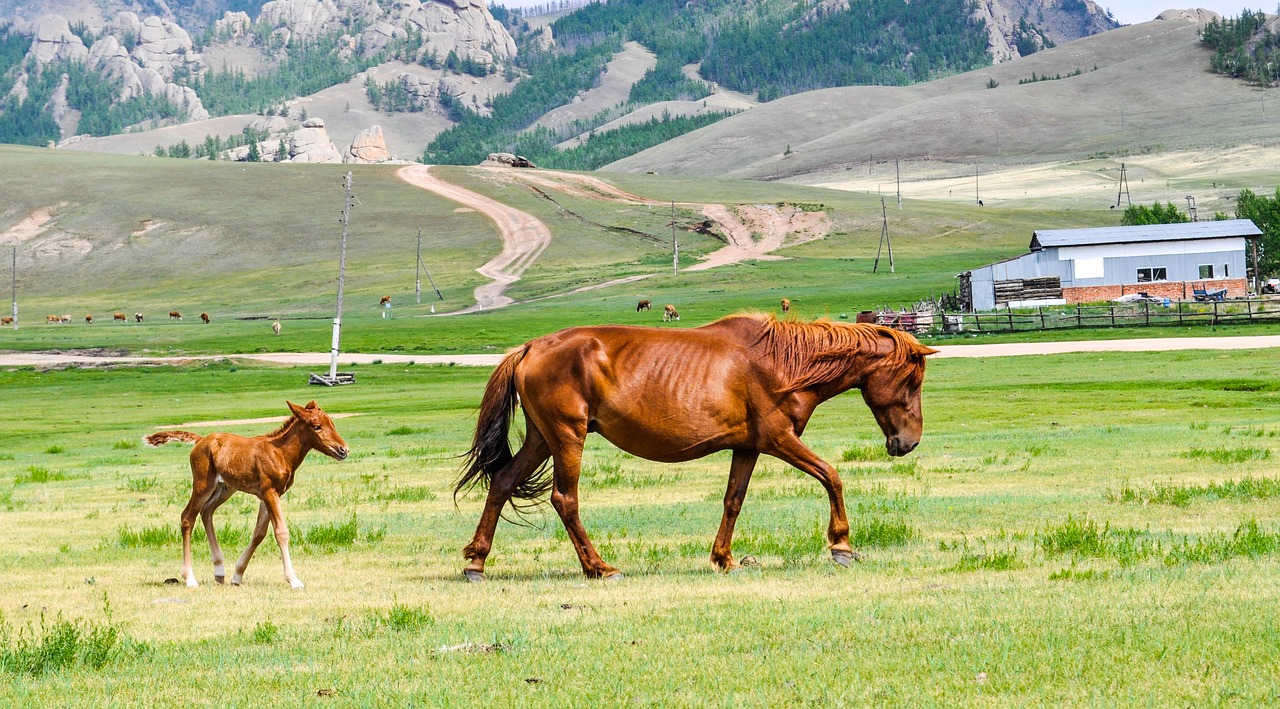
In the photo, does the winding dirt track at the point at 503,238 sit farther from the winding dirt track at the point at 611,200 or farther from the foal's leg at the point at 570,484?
the foal's leg at the point at 570,484

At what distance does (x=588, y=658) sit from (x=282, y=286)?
12429cm

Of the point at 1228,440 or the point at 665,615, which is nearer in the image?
the point at 665,615

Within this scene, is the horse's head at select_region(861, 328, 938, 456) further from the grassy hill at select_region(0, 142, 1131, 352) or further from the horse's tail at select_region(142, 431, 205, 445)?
the grassy hill at select_region(0, 142, 1131, 352)

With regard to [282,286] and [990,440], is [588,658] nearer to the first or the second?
[990,440]

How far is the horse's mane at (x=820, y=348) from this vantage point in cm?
1223

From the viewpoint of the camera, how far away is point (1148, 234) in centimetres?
8838

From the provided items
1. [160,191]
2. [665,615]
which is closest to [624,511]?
[665,615]

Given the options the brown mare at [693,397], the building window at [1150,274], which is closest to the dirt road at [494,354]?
the building window at [1150,274]

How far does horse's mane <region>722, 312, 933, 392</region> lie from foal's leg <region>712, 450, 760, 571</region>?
0.81m

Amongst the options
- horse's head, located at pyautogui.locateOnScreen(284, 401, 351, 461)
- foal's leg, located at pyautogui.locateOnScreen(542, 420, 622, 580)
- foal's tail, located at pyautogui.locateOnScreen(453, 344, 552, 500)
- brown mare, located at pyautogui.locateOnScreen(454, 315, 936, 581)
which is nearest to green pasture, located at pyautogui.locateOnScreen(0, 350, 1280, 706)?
foal's leg, located at pyautogui.locateOnScreen(542, 420, 622, 580)

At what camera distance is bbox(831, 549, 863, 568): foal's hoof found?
1168 centimetres

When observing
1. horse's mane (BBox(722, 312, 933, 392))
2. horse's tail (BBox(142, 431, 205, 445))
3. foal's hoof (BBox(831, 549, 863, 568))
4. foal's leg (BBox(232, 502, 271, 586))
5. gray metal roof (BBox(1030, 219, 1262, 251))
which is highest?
gray metal roof (BBox(1030, 219, 1262, 251))

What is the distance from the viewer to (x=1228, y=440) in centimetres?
2211

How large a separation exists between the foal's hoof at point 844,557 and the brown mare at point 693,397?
0.01 m
